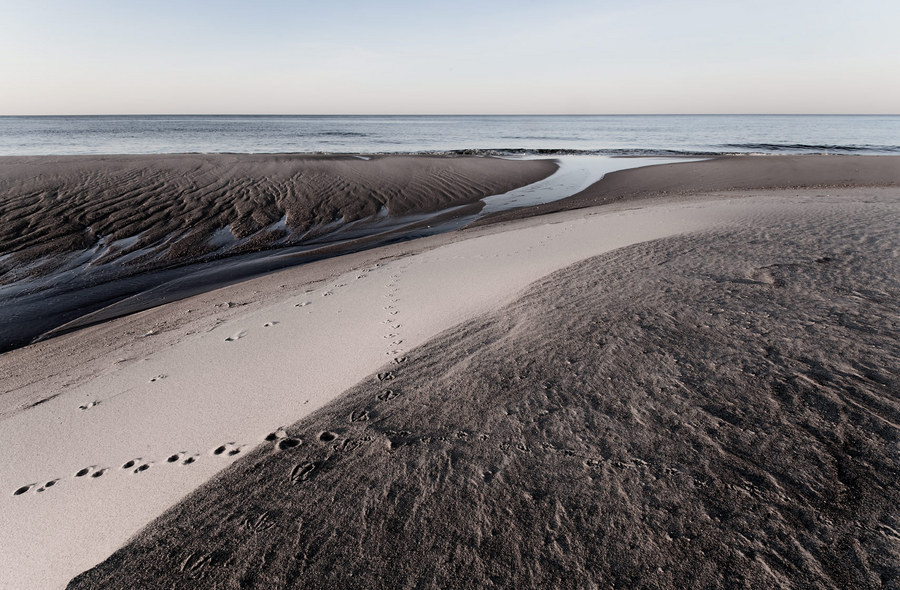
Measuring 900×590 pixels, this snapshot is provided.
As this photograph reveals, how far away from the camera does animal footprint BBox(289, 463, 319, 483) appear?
109 inches

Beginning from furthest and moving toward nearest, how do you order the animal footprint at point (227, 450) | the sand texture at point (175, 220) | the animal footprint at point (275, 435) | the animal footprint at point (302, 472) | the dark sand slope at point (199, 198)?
the dark sand slope at point (199, 198) < the sand texture at point (175, 220) < the animal footprint at point (275, 435) < the animal footprint at point (227, 450) < the animal footprint at point (302, 472)

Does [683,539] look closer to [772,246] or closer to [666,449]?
[666,449]

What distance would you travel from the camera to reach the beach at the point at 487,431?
2244mm

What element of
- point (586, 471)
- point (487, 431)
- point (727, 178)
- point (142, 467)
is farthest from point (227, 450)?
point (727, 178)

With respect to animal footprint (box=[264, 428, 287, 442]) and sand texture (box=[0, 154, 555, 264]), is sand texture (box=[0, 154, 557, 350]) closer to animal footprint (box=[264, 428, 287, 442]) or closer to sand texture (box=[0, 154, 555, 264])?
sand texture (box=[0, 154, 555, 264])

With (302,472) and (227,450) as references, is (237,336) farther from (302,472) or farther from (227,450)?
(302,472)

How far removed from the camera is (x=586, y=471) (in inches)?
106

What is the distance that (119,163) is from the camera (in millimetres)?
18438

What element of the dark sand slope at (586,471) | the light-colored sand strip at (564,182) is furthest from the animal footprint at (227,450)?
the light-colored sand strip at (564,182)

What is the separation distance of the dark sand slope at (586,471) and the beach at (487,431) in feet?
0.04

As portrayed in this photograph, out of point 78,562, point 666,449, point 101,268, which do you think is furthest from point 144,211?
point 666,449

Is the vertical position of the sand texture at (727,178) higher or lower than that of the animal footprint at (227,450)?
higher

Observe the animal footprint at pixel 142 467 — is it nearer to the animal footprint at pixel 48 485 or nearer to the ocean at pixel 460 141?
the animal footprint at pixel 48 485

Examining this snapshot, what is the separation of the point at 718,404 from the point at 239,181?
53.5ft
